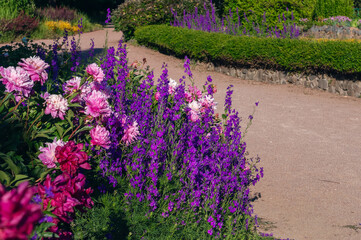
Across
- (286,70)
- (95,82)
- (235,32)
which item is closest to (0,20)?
(235,32)

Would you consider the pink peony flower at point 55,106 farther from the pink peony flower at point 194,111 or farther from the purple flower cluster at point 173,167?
the pink peony flower at point 194,111

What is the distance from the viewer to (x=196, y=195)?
9.79ft

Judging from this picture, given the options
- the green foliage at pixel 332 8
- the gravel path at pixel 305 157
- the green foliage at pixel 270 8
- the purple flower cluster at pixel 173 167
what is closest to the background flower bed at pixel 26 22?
the green foliage at pixel 270 8

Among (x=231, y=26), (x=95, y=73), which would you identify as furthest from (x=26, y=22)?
(x=95, y=73)

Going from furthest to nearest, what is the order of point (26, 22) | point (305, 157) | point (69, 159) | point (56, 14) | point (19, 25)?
1. point (56, 14)
2. point (26, 22)
3. point (19, 25)
4. point (305, 157)
5. point (69, 159)

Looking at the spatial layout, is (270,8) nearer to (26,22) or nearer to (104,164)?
(26,22)

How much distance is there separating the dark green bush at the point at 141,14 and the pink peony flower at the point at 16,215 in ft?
44.4

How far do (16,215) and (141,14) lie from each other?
45.1ft

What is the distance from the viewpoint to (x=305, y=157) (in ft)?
18.3

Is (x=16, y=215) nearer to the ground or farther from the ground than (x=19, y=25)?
farther from the ground

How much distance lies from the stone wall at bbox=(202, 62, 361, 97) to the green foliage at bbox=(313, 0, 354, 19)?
857 cm

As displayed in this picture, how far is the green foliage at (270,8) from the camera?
46.2 feet

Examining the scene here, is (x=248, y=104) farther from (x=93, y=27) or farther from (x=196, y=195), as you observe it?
(x=93, y=27)

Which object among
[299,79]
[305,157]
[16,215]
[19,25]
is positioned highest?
[16,215]
